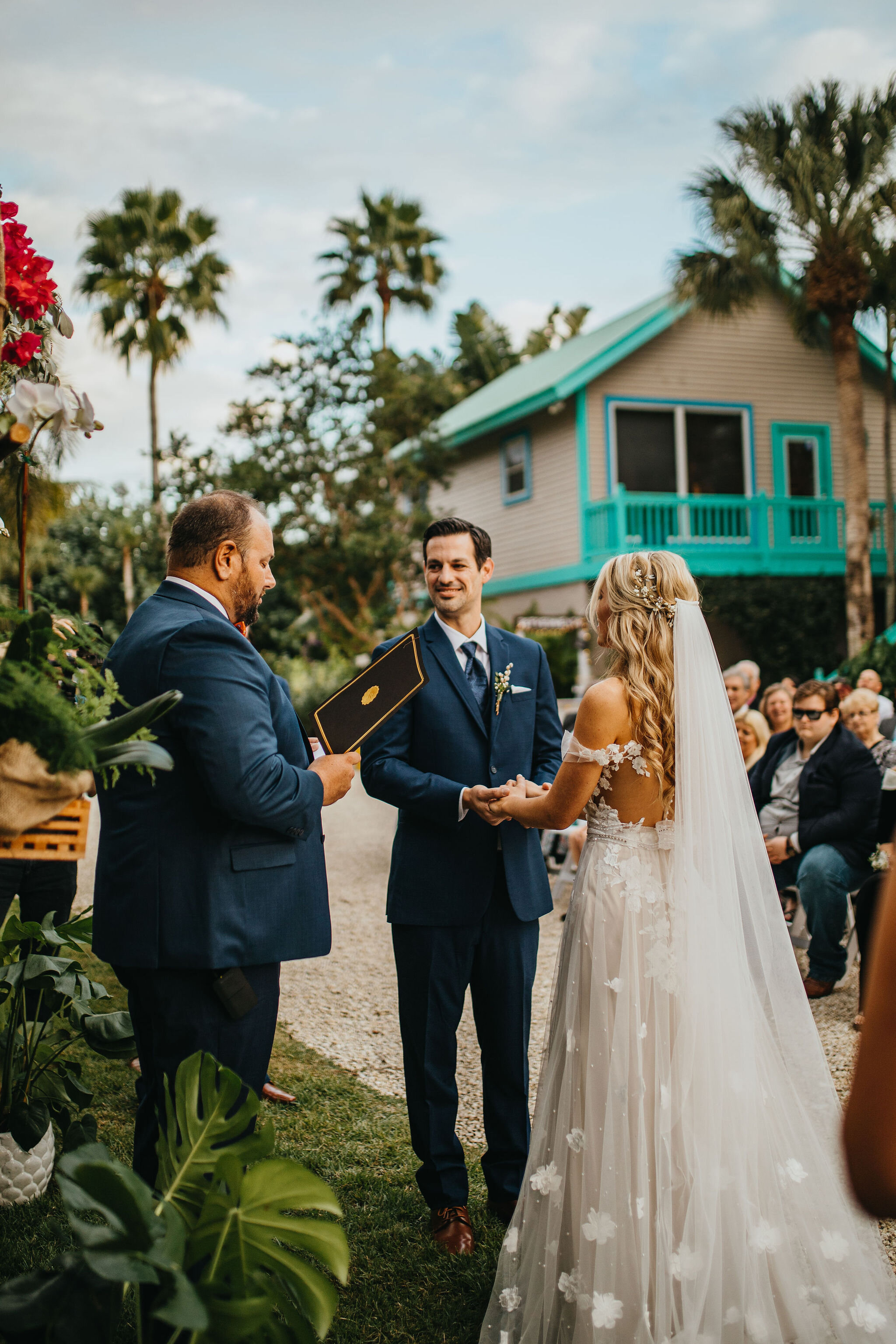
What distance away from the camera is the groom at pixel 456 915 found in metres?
3.26

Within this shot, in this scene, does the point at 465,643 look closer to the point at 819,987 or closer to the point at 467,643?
the point at 467,643

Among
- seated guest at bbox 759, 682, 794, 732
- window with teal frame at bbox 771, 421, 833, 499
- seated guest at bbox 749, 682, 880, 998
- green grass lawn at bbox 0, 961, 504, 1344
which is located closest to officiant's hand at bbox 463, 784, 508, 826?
green grass lawn at bbox 0, 961, 504, 1344

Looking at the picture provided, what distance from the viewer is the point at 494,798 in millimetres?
3160

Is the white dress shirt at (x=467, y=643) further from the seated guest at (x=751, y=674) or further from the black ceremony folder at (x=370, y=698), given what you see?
the seated guest at (x=751, y=674)

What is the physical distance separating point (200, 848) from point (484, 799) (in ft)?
3.51

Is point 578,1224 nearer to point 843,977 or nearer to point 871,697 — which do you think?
point 843,977

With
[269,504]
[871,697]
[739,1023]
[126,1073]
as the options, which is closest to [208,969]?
[739,1023]

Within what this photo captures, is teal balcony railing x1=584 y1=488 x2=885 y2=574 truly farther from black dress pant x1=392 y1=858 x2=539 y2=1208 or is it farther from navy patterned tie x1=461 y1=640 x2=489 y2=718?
black dress pant x1=392 y1=858 x2=539 y2=1208

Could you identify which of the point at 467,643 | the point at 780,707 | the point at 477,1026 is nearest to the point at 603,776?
the point at 467,643

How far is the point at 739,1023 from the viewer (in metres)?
2.81

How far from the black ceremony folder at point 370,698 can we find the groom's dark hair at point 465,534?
0.73 m

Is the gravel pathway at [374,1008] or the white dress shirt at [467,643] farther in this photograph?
the gravel pathway at [374,1008]

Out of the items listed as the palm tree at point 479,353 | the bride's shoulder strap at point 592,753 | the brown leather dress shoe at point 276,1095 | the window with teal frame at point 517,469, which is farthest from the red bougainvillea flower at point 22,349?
the palm tree at point 479,353

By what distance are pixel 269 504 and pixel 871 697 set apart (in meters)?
13.9
